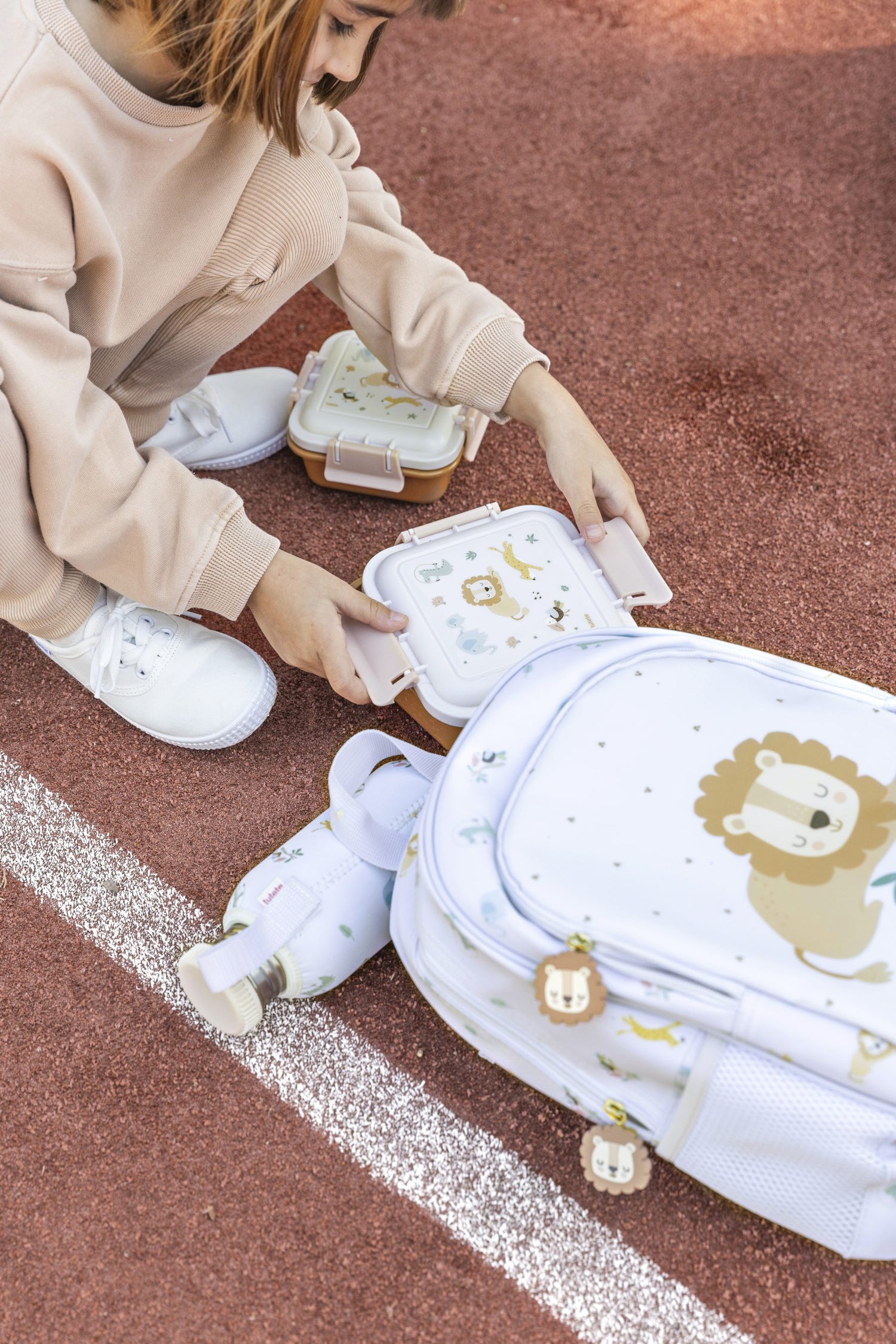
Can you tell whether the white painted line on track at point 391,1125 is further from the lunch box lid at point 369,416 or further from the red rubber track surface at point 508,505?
the lunch box lid at point 369,416

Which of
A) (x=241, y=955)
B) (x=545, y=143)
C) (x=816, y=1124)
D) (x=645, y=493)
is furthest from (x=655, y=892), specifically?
(x=545, y=143)

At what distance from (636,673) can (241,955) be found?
0.37 m

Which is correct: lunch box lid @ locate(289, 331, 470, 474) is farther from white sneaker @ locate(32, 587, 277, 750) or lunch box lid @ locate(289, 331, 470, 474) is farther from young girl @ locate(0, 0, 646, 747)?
white sneaker @ locate(32, 587, 277, 750)

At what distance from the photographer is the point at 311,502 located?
1140mm

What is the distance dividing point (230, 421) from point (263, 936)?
1.96ft

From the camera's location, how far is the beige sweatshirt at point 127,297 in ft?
2.24

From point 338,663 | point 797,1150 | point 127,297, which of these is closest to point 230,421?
point 127,297

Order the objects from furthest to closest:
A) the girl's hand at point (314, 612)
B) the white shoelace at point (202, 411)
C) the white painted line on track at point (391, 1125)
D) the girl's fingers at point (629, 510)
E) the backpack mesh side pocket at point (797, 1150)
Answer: the white shoelace at point (202, 411) → the girl's fingers at point (629, 510) → the girl's hand at point (314, 612) → the white painted line on track at point (391, 1125) → the backpack mesh side pocket at point (797, 1150)

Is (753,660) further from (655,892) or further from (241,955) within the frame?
(241,955)

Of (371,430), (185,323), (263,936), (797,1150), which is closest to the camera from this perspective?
(797,1150)

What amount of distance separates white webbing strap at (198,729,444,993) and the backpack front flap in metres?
0.16

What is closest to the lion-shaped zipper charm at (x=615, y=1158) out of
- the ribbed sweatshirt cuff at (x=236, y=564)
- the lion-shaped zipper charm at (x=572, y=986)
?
the lion-shaped zipper charm at (x=572, y=986)

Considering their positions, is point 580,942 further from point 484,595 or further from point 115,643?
point 115,643

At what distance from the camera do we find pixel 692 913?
67 cm
